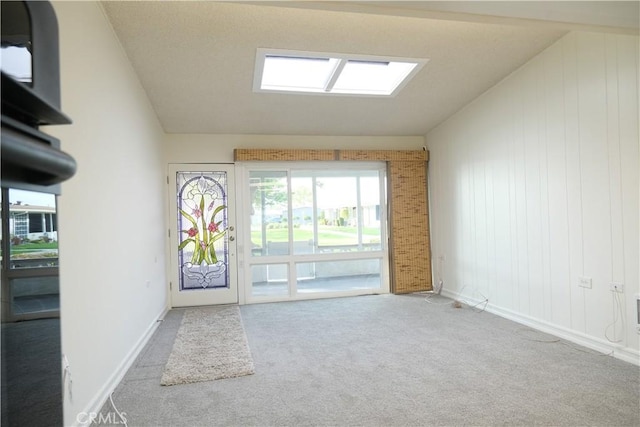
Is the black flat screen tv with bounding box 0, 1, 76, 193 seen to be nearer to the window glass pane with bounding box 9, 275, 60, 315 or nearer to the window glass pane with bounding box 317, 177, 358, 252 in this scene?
the window glass pane with bounding box 9, 275, 60, 315

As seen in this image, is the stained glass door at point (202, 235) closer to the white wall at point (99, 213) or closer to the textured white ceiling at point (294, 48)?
the textured white ceiling at point (294, 48)

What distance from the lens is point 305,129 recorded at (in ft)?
16.1

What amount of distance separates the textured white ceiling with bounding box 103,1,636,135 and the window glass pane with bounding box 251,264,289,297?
2035mm

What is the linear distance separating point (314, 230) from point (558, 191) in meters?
3.08

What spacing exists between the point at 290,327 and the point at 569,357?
2.55 meters

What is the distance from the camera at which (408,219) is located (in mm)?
5340

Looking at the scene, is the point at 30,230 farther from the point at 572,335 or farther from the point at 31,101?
the point at 572,335

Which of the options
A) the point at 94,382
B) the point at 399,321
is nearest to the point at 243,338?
the point at 94,382

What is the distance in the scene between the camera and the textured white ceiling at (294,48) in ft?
8.47

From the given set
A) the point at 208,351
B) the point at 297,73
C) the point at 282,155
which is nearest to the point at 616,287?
the point at 208,351

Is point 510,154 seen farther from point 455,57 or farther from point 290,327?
point 290,327

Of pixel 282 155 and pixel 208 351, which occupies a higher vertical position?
pixel 282 155

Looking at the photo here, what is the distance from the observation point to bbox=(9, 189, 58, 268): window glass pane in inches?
42.7

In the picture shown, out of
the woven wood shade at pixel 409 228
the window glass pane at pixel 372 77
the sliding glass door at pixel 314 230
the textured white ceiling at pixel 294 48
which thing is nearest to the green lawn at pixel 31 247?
the textured white ceiling at pixel 294 48
